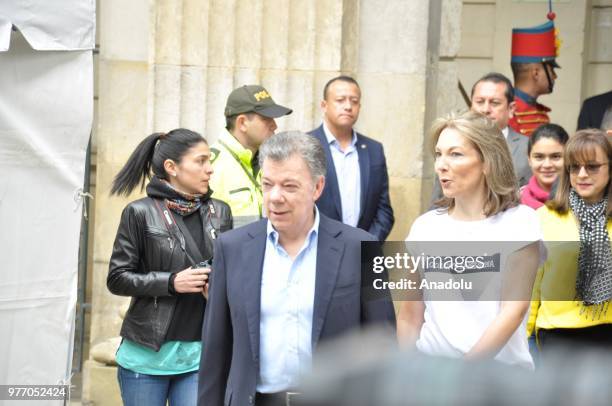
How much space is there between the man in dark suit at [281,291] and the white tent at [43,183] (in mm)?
1703

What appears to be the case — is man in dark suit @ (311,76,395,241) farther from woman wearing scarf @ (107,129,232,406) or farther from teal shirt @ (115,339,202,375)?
teal shirt @ (115,339,202,375)

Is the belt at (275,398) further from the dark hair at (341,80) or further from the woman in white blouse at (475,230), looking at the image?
the dark hair at (341,80)

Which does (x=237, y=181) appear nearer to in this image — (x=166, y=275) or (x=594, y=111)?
(x=166, y=275)

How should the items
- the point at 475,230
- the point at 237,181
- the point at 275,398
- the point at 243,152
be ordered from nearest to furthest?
the point at 275,398
the point at 475,230
the point at 237,181
the point at 243,152

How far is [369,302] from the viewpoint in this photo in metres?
4.34

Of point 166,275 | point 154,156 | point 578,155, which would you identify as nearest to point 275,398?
point 166,275

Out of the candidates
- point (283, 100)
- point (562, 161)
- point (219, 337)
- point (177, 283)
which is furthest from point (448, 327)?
point (283, 100)

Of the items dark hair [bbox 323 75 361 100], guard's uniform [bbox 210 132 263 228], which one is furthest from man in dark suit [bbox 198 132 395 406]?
dark hair [bbox 323 75 361 100]

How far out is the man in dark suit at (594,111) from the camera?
7.83 m

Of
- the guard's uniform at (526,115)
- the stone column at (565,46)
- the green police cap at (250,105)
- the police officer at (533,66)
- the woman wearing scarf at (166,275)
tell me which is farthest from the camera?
the stone column at (565,46)

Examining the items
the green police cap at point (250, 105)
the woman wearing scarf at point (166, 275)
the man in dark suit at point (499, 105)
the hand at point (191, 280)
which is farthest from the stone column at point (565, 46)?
the hand at point (191, 280)

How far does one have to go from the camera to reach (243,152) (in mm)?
6234

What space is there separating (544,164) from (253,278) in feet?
8.82

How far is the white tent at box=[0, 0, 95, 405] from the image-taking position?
572 centimetres
